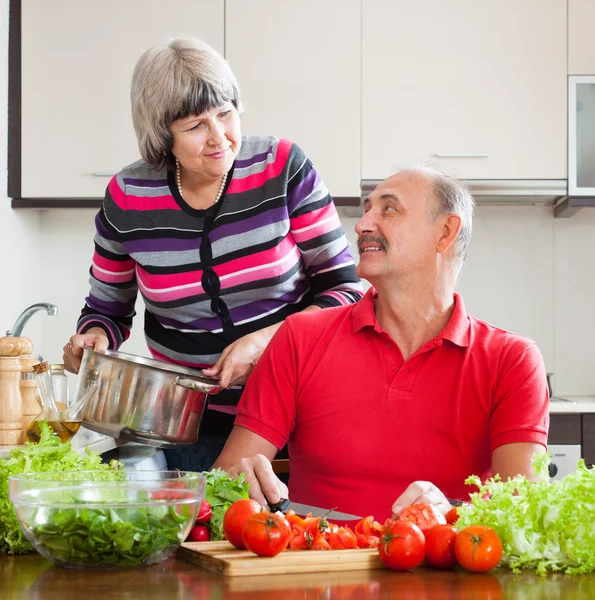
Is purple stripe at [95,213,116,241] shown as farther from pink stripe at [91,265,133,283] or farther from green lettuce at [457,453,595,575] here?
green lettuce at [457,453,595,575]

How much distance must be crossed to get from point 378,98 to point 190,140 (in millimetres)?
1496

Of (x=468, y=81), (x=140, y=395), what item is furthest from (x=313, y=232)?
(x=468, y=81)

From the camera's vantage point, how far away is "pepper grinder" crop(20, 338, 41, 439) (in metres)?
1.95

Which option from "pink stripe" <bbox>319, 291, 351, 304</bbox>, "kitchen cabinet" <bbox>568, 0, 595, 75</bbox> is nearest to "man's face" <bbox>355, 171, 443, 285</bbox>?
"pink stripe" <bbox>319, 291, 351, 304</bbox>

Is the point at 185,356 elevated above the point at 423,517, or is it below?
above

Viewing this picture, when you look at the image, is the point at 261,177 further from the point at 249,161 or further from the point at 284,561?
the point at 284,561

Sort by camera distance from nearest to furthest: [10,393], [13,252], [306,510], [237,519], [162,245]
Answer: [237,519] → [306,510] → [10,393] → [162,245] → [13,252]

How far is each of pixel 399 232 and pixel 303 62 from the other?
5.02 ft

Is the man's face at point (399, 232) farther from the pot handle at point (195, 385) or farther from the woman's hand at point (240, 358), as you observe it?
the pot handle at point (195, 385)

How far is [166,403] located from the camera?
1.74 meters

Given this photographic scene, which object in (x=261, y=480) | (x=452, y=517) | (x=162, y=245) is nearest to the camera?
(x=452, y=517)

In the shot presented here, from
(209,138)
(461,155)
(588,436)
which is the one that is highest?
(461,155)

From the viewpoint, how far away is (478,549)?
1062 mm

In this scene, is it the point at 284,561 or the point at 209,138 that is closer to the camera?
the point at 284,561
